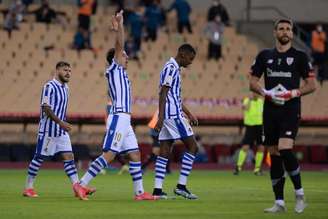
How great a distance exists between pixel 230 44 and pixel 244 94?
10.9 feet

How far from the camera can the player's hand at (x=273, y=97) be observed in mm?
14851

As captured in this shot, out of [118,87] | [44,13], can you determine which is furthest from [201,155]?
[118,87]

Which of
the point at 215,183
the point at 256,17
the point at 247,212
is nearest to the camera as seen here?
the point at 247,212

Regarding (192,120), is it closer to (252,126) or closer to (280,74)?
(280,74)

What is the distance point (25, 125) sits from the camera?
114ft

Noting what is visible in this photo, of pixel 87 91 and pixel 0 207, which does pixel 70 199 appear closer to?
pixel 0 207

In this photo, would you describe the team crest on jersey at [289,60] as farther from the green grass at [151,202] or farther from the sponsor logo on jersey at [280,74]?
the green grass at [151,202]

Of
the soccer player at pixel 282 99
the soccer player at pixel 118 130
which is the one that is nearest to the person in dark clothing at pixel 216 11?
the soccer player at pixel 118 130

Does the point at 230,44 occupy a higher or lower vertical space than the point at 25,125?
higher

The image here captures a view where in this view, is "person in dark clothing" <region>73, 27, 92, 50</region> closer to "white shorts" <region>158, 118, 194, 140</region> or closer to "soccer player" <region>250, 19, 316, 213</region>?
"white shorts" <region>158, 118, 194, 140</region>

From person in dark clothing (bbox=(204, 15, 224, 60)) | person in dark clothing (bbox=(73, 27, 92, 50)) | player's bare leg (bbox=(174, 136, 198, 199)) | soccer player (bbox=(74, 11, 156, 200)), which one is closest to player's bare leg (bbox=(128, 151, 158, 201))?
soccer player (bbox=(74, 11, 156, 200))

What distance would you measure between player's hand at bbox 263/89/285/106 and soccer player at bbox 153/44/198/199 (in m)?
3.00

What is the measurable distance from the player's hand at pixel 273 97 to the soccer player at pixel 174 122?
3.00m

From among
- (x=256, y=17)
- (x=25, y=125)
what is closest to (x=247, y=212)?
(x=25, y=125)
